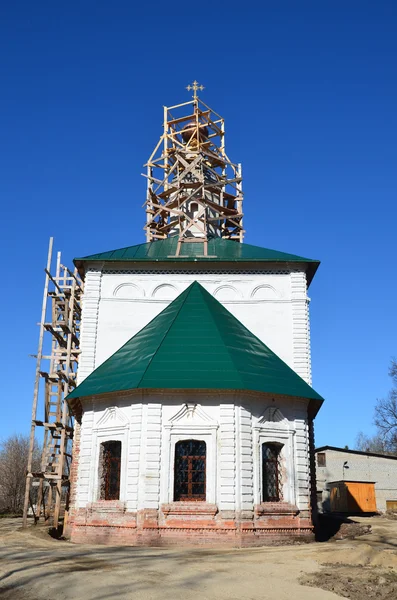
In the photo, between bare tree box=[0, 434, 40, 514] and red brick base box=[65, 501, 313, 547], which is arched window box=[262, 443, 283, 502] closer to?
red brick base box=[65, 501, 313, 547]

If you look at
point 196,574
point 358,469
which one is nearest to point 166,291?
point 196,574

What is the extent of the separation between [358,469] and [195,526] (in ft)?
90.8

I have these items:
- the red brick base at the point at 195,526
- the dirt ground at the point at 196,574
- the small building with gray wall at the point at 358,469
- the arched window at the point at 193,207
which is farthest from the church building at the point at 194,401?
the small building with gray wall at the point at 358,469

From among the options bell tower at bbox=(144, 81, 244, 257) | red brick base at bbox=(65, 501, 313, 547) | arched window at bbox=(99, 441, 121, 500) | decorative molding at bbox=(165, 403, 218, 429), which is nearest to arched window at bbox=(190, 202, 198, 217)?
bell tower at bbox=(144, 81, 244, 257)

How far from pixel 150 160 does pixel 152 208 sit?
3.08 m

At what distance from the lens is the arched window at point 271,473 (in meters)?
16.3

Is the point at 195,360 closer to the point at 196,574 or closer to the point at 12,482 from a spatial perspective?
the point at 196,574

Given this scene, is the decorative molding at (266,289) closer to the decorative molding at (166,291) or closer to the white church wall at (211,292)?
Answer: the white church wall at (211,292)

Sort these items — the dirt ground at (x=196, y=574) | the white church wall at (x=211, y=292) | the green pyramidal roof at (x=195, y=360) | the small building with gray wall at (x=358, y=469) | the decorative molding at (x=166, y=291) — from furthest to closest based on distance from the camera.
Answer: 1. the small building with gray wall at (x=358, y=469)
2. the decorative molding at (x=166, y=291)
3. the white church wall at (x=211, y=292)
4. the green pyramidal roof at (x=195, y=360)
5. the dirt ground at (x=196, y=574)

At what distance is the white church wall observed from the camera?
20203mm

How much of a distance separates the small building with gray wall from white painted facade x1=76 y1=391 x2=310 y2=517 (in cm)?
2349

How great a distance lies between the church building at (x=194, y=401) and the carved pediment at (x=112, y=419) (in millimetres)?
31

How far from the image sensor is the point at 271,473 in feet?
54.4

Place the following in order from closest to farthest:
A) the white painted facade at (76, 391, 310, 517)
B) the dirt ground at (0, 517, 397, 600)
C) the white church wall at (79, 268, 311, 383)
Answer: the dirt ground at (0, 517, 397, 600)
the white painted facade at (76, 391, 310, 517)
the white church wall at (79, 268, 311, 383)
